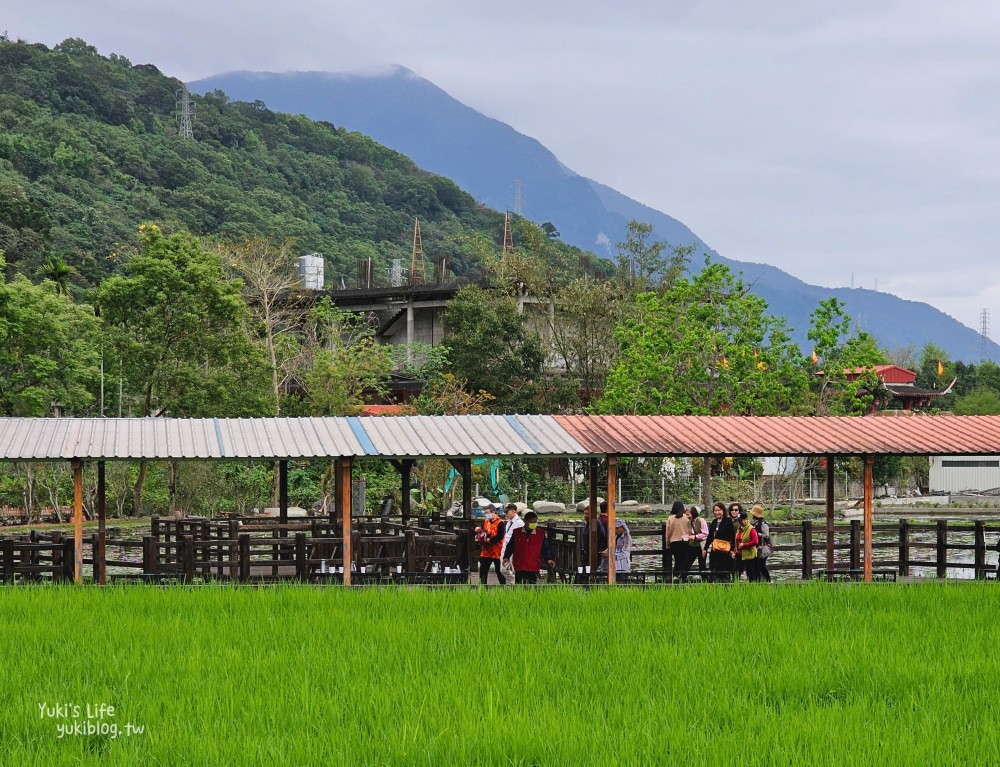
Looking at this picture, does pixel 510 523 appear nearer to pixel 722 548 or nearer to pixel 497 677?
pixel 722 548

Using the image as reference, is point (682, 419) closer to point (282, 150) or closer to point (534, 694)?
point (534, 694)

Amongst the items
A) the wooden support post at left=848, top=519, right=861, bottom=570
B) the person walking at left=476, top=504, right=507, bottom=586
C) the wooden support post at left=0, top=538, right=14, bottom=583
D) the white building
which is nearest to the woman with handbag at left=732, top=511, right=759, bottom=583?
the wooden support post at left=848, top=519, right=861, bottom=570

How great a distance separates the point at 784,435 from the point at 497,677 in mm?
9694

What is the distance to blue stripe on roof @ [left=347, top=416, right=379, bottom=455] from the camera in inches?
645

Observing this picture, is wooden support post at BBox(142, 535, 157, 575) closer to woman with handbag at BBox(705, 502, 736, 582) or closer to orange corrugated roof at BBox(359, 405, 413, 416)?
woman with handbag at BBox(705, 502, 736, 582)

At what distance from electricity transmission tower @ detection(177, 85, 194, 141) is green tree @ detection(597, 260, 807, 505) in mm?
54562

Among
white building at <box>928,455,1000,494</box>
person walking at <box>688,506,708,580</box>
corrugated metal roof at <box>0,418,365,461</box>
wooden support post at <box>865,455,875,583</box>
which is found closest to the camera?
corrugated metal roof at <box>0,418,365,461</box>

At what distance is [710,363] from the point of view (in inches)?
1296

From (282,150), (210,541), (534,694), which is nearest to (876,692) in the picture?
(534,694)

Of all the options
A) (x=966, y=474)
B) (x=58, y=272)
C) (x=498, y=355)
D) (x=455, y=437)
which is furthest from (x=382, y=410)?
(x=966, y=474)

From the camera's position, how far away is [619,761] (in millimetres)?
7316

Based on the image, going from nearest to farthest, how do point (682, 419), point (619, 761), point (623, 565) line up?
point (619, 761) < point (623, 565) < point (682, 419)

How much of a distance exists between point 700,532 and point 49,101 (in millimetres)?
69272

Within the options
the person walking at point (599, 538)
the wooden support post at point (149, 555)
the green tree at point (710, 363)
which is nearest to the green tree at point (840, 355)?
the green tree at point (710, 363)
